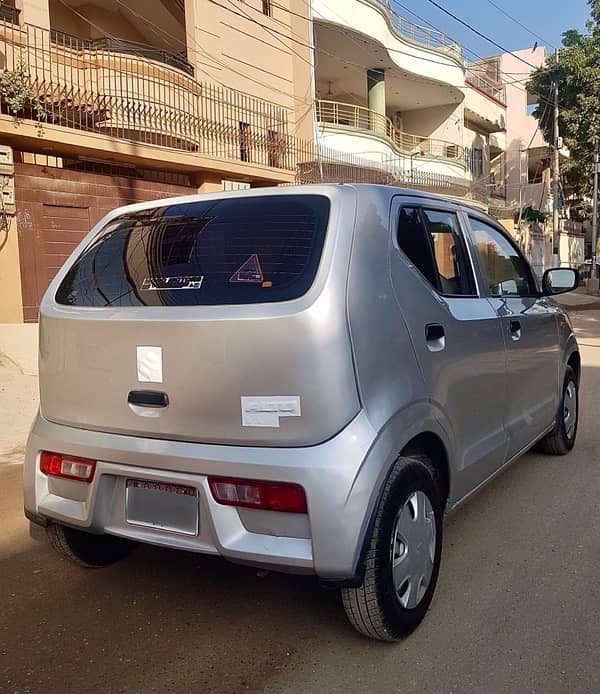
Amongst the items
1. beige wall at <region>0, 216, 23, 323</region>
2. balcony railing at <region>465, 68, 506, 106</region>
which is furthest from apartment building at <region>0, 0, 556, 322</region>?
balcony railing at <region>465, 68, 506, 106</region>

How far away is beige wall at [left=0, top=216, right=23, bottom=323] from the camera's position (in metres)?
9.41

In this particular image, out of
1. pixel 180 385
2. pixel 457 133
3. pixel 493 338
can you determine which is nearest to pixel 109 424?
pixel 180 385

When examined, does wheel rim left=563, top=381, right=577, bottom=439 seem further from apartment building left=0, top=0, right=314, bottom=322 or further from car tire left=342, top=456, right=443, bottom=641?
apartment building left=0, top=0, right=314, bottom=322

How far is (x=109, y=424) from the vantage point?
264 cm

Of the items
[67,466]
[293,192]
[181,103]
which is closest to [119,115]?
[181,103]

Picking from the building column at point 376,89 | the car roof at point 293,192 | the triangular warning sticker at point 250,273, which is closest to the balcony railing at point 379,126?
the building column at point 376,89

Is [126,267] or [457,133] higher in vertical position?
[457,133]

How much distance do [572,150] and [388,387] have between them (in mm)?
31599

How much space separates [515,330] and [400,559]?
1.79 meters

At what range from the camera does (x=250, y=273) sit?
254 cm

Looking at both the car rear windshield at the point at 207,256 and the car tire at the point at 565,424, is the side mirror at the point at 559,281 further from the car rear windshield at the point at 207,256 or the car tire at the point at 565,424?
the car rear windshield at the point at 207,256

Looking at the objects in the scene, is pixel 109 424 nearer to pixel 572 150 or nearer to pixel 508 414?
pixel 508 414

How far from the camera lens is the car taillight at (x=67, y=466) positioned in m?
2.70

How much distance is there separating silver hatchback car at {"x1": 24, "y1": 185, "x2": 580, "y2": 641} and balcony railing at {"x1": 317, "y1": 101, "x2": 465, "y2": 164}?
16.2m
